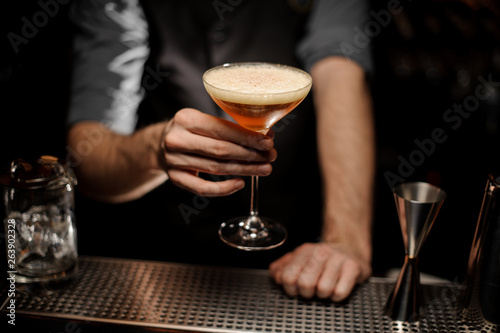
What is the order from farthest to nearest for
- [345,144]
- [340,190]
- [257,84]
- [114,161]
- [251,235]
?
[345,144], [340,190], [114,161], [251,235], [257,84]

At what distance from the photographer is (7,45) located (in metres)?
2.61

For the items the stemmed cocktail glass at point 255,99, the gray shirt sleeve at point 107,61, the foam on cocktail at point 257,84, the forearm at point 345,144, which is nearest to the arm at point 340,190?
the forearm at point 345,144

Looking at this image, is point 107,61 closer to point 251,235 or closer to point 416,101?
point 251,235

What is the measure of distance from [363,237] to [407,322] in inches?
22.7

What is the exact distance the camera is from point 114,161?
1.89 m

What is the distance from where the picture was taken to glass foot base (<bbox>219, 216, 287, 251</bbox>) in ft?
4.45

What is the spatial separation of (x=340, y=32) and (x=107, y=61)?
1.16 m

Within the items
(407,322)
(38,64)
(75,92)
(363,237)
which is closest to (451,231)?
(363,237)

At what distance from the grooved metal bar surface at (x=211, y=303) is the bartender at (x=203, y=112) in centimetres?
43

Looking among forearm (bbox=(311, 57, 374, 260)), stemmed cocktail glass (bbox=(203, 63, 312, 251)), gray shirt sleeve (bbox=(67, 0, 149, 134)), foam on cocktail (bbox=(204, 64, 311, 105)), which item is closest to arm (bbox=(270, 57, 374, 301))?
forearm (bbox=(311, 57, 374, 260))

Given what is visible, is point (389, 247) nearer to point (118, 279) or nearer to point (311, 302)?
point (311, 302)

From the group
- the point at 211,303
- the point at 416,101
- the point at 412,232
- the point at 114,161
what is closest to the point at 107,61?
the point at 114,161

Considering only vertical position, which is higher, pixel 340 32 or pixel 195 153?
pixel 340 32

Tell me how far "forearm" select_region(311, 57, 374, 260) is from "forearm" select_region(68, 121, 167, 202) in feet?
2.42
